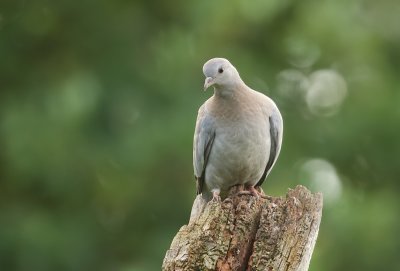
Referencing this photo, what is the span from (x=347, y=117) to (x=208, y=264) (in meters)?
8.53

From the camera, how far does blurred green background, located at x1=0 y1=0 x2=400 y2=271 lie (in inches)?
554

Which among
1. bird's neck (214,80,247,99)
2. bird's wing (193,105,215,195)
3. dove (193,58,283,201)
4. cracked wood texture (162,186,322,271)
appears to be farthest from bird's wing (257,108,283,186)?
cracked wood texture (162,186,322,271)

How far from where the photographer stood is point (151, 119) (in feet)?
46.9

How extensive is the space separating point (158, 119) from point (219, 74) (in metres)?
5.49

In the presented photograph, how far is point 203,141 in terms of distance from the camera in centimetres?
898

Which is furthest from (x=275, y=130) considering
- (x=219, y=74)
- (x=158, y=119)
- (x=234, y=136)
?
(x=158, y=119)

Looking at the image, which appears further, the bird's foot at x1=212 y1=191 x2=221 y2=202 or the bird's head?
the bird's head

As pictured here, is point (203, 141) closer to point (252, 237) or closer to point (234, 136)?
point (234, 136)

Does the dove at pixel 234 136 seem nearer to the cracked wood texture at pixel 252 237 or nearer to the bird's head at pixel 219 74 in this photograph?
the bird's head at pixel 219 74

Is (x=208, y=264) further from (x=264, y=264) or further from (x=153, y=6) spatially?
(x=153, y=6)

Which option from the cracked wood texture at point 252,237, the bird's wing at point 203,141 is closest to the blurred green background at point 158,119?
the bird's wing at point 203,141

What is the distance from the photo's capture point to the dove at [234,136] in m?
8.84

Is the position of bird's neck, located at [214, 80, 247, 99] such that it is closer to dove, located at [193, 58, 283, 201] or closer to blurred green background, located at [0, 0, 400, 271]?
dove, located at [193, 58, 283, 201]

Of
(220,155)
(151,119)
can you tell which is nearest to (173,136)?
(151,119)
